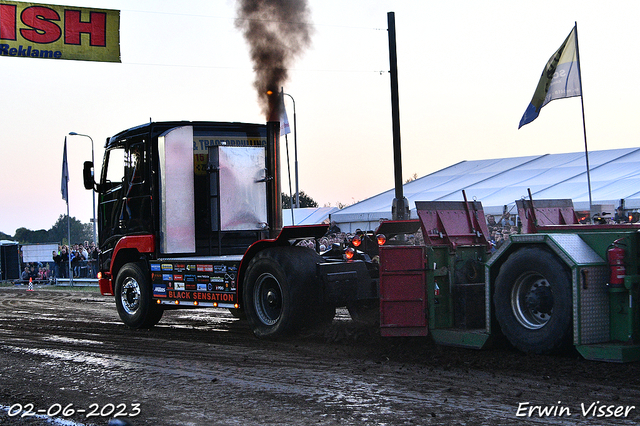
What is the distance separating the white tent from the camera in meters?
23.4

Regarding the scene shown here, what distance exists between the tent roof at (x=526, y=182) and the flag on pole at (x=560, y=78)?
20.4 ft

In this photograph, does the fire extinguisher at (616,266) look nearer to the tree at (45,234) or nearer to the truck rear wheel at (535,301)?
the truck rear wheel at (535,301)

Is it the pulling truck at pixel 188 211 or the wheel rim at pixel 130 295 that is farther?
the wheel rim at pixel 130 295

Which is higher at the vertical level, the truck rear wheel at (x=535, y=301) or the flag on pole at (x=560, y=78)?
the flag on pole at (x=560, y=78)

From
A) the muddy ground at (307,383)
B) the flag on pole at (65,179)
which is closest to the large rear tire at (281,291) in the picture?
the muddy ground at (307,383)

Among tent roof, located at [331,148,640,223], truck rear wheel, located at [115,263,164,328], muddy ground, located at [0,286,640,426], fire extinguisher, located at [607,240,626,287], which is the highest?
tent roof, located at [331,148,640,223]

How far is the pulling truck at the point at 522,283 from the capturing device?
6.92 meters

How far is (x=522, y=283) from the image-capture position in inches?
298

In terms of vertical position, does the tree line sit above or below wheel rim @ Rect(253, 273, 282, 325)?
above

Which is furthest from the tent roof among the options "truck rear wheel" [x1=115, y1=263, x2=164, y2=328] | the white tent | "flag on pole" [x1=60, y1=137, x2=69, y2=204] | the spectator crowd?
"truck rear wheel" [x1=115, y1=263, x2=164, y2=328]

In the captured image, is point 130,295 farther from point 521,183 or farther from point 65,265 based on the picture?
point 65,265

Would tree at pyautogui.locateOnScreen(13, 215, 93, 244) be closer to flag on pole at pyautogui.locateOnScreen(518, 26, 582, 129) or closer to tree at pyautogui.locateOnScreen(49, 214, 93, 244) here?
tree at pyautogui.locateOnScreen(49, 214, 93, 244)

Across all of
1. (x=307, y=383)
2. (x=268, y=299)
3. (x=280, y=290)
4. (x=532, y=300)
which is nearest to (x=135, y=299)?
(x=268, y=299)

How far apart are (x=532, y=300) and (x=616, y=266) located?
90 cm
